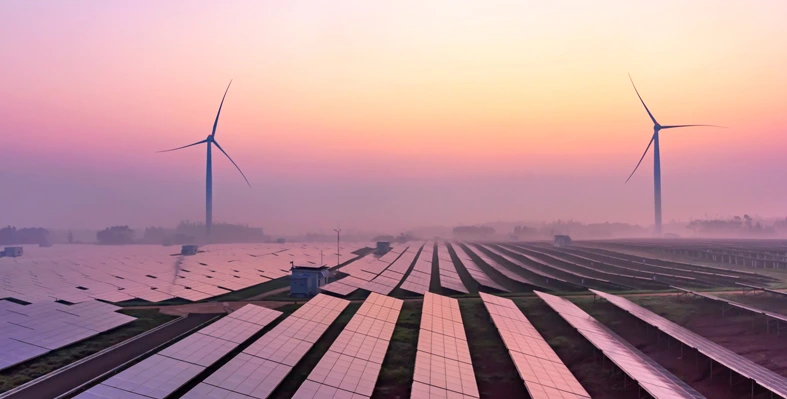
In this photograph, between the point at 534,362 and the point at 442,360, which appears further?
the point at 534,362

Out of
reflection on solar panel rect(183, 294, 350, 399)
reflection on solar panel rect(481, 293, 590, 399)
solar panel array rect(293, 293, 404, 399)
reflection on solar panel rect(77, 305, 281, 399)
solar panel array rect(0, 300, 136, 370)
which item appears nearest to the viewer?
reflection on solar panel rect(77, 305, 281, 399)

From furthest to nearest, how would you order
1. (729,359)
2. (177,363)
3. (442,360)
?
(729,359) → (442,360) → (177,363)

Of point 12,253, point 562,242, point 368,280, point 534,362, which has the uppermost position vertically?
point 562,242

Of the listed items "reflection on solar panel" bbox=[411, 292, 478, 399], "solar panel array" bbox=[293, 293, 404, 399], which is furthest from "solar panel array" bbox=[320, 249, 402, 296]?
"reflection on solar panel" bbox=[411, 292, 478, 399]

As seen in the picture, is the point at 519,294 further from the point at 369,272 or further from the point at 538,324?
the point at 369,272

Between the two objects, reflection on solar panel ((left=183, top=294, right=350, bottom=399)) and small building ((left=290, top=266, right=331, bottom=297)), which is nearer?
reflection on solar panel ((left=183, top=294, right=350, bottom=399))

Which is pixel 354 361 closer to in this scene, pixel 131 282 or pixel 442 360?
pixel 442 360

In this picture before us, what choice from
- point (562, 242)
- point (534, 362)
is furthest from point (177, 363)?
point (562, 242)

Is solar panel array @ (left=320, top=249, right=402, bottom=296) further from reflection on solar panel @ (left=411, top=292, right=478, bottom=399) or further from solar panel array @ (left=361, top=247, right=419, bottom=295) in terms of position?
reflection on solar panel @ (left=411, top=292, right=478, bottom=399)
